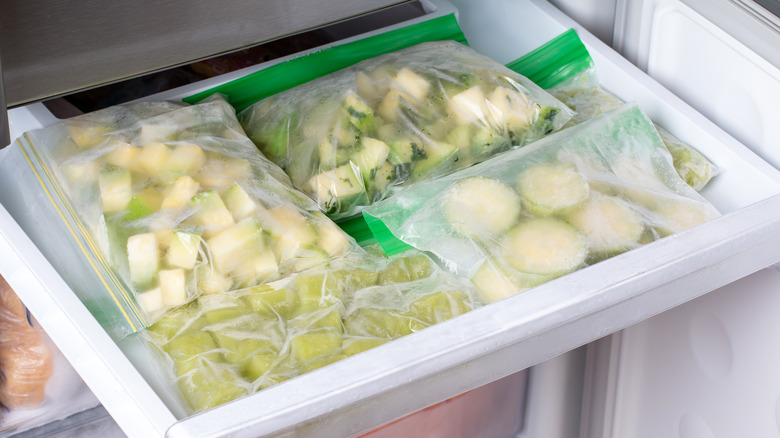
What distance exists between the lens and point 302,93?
41.0 inches

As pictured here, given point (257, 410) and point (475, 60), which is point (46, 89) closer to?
point (257, 410)

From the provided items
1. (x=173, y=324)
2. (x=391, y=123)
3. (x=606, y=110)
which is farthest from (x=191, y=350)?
(x=606, y=110)

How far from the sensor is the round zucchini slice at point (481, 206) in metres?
0.87

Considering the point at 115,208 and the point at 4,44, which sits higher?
the point at 4,44

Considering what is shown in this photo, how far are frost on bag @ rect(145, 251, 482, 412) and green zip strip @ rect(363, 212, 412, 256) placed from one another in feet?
0.04

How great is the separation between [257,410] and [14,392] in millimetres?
683

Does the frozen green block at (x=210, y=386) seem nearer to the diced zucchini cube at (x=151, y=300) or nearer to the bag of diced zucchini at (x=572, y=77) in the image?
the diced zucchini cube at (x=151, y=300)

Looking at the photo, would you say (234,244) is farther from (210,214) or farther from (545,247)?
(545,247)

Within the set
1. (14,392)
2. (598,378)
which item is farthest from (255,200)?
(598,378)

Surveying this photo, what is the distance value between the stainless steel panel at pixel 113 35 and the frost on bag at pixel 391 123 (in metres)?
0.14

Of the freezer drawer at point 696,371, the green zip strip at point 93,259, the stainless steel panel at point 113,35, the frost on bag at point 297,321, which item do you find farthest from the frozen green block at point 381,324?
the freezer drawer at point 696,371

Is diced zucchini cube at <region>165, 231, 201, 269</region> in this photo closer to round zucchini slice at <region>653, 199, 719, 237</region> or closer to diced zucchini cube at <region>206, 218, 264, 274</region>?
diced zucchini cube at <region>206, 218, 264, 274</region>

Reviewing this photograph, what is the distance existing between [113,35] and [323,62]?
378mm

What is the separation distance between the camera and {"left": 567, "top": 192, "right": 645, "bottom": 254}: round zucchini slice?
870 mm
